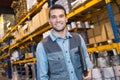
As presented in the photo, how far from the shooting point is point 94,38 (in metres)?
3.44

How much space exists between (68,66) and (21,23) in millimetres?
5286

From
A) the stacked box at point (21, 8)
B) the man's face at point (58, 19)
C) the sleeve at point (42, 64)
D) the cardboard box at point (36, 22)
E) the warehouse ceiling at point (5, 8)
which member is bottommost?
the sleeve at point (42, 64)

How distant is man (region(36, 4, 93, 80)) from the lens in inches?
63.6

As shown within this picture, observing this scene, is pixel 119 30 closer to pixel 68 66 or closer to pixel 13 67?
pixel 68 66

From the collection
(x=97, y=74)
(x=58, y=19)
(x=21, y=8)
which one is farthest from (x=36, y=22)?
(x=58, y=19)

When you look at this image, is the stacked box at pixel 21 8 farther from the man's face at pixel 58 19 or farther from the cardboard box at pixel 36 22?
the man's face at pixel 58 19

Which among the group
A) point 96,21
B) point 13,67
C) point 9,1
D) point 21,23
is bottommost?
point 13,67

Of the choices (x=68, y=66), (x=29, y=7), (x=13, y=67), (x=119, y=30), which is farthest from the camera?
(x=13, y=67)

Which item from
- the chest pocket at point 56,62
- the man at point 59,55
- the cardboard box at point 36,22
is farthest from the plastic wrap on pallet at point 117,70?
the cardboard box at point 36,22

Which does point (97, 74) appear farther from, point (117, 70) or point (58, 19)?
point (58, 19)

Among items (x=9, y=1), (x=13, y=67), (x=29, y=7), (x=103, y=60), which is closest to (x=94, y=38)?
(x=103, y=60)

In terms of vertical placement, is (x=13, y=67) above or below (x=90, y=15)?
below

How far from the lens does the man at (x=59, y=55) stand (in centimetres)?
161

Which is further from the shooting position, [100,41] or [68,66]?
[100,41]
